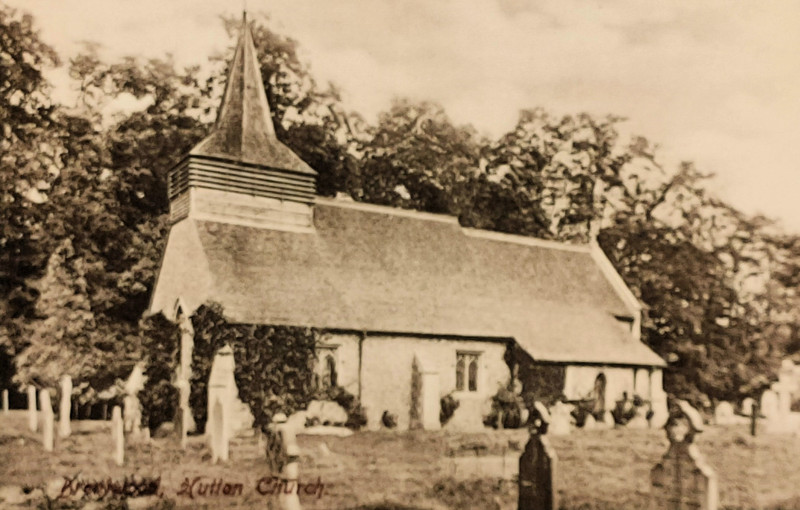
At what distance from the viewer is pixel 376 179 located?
615 inches

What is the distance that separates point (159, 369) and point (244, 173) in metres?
3.91

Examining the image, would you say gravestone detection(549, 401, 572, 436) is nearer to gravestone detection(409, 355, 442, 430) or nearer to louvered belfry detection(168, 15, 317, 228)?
gravestone detection(409, 355, 442, 430)

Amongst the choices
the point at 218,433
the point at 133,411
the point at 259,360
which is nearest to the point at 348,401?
the point at 259,360

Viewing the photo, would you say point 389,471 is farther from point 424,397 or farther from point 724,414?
point 724,414

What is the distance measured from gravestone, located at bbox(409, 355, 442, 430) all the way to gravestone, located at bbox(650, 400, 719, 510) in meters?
5.31

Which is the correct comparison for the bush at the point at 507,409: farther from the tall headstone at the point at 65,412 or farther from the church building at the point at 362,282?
the tall headstone at the point at 65,412

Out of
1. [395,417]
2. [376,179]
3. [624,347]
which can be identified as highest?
[376,179]

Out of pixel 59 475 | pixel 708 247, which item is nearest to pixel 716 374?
pixel 708 247

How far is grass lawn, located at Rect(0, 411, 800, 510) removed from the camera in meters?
8.66

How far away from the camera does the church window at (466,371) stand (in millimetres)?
15531

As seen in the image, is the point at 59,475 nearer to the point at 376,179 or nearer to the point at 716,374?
the point at 376,179

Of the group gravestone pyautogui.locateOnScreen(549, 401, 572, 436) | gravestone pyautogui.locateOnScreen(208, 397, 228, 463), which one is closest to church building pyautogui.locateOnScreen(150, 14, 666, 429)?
gravestone pyautogui.locateOnScreen(549, 401, 572, 436)

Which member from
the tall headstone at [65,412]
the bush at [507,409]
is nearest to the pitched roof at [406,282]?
the bush at [507,409]

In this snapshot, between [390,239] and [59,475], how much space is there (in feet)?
27.0
